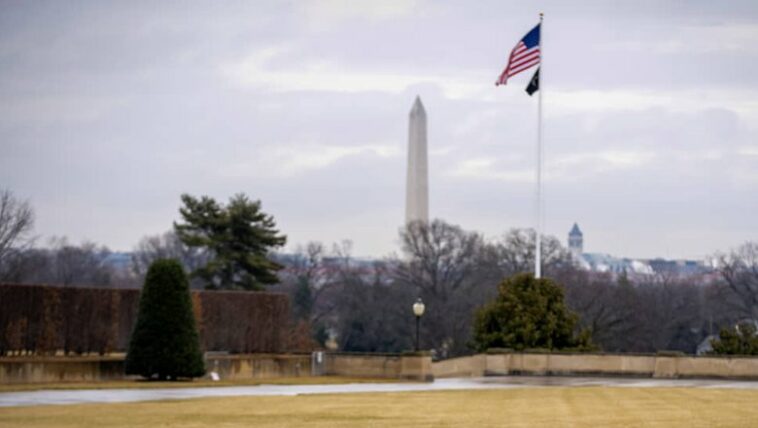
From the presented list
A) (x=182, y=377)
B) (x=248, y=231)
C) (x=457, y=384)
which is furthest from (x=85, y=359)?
(x=248, y=231)

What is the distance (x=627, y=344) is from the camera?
323 ft

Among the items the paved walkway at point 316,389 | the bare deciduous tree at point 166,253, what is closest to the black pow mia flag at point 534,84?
the paved walkway at point 316,389

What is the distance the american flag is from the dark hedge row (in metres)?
13.5

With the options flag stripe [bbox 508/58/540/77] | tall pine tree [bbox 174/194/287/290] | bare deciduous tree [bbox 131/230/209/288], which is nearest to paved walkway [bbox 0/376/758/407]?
flag stripe [bbox 508/58/540/77]

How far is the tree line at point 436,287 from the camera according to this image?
83.4m

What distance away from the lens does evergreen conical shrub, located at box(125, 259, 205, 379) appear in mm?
45500

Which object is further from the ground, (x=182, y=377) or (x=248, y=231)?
(x=248, y=231)

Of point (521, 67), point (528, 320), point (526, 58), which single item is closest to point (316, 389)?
point (528, 320)

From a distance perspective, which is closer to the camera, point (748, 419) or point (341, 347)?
point (748, 419)

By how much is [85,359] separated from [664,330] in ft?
214

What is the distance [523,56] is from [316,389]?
786 inches

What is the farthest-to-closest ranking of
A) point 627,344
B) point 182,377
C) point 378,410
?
point 627,344, point 182,377, point 378,410

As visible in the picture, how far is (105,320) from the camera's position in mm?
52281

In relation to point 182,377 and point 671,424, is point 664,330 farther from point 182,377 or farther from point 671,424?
point 671,424
